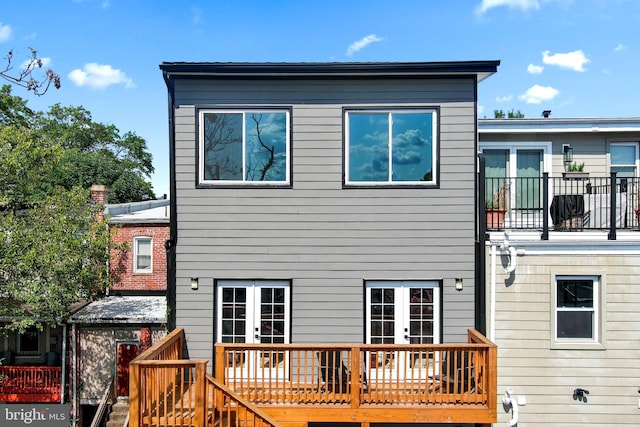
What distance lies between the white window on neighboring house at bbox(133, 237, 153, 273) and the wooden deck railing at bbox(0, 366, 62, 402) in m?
3.63

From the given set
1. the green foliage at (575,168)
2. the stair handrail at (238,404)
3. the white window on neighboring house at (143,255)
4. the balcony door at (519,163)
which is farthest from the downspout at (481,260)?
the white window on neighboring house at (143,255)

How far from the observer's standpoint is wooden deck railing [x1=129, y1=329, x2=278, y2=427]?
16.9 feet

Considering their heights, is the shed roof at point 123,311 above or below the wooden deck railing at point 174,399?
below

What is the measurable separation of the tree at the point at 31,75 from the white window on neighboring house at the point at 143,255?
413 inches

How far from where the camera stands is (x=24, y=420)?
12.2m

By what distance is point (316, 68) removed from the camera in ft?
21.8

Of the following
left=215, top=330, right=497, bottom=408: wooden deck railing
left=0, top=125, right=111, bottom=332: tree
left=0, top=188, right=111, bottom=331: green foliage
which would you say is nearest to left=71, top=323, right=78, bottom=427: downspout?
left=0, top=188, right=111, bottom=331: green foliage

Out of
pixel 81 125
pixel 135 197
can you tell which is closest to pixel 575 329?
pixel 135 197

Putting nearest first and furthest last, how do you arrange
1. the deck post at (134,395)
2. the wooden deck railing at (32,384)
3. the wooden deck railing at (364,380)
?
the deck post at (134,395)
the wooden deck railing at (364,380)
the wooden deck railing at (32,384)

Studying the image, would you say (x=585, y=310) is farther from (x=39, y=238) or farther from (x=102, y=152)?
(x=102, y=152)

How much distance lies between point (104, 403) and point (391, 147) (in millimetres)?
10788

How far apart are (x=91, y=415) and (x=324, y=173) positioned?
38.8ft

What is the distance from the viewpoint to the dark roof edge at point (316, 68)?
21.7 feet

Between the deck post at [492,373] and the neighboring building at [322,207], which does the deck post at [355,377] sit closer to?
the neighboring building at [322,207]
